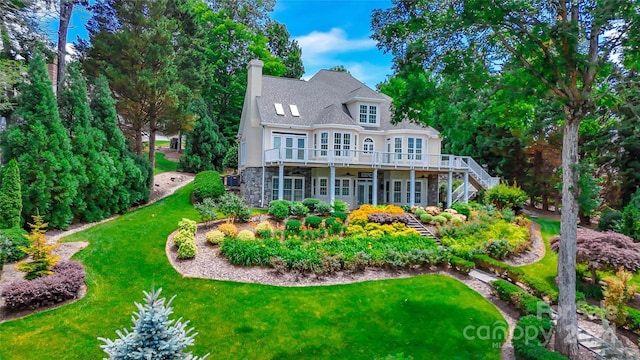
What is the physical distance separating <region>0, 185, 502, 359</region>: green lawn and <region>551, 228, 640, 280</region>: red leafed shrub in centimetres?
412

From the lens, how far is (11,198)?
1288cm

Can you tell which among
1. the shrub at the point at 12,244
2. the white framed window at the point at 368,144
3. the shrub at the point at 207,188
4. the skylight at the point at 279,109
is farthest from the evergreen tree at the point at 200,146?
the shrub at the point at 12,244

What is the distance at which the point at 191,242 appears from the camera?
13.4m

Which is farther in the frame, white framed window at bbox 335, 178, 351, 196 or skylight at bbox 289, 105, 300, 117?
white framed window at bbox 335, 178, 351, 196

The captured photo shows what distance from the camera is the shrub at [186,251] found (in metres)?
12.9

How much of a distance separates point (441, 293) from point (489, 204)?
12385 mm

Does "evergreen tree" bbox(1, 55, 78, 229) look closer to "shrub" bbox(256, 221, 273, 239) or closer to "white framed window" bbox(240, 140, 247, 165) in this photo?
"shrub" bbox(256, 221, 273, 239)

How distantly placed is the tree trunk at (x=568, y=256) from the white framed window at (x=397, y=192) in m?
17.3

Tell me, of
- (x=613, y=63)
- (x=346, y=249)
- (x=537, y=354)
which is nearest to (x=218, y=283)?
(x=346, y=249)

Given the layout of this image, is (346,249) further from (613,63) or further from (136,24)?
(136,24)

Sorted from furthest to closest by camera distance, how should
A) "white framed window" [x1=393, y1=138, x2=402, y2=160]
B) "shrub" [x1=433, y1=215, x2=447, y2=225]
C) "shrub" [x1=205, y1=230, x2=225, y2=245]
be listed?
"white framed window" [x1=393, y1=138, x2=402, y2=160], "shrub" [x1=433, y1=215, x2=447, y2=225], "shrub" [x1=205, y1=230, x2=225, y2=245]

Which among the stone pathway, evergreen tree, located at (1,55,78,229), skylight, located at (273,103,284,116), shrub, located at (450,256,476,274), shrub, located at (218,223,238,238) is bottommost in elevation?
the stone pathway

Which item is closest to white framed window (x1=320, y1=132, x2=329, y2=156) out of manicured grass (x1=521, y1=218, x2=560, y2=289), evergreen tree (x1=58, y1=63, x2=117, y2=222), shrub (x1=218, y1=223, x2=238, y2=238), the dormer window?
the dormer window

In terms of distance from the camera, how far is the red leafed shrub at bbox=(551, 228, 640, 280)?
1169 cm
